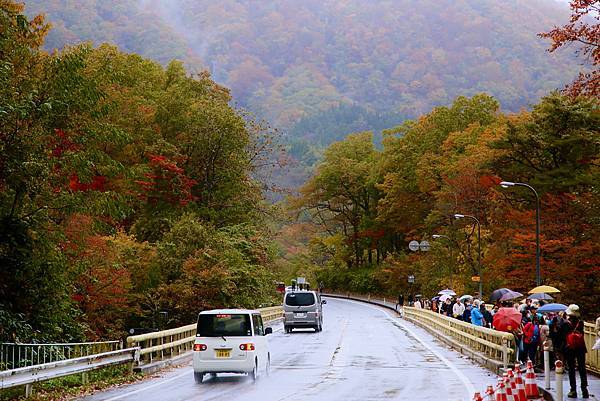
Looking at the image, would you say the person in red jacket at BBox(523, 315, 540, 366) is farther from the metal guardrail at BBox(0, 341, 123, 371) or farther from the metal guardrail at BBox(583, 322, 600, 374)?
the metal guardrail at BBox(0, 341, 123, 371)

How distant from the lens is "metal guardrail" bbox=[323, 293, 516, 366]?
22188 millimetres

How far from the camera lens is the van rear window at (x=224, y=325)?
68.4 feet

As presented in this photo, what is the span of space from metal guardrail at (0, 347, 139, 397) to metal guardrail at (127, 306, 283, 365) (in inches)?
25.6

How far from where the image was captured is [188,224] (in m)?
47.5

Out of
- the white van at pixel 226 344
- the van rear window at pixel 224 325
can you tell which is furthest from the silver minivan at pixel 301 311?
the van rear window at pixel 224 325

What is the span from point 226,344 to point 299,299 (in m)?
22.9

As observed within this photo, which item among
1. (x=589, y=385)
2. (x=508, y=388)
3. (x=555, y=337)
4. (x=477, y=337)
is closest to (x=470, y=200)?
(x=477, y=337)

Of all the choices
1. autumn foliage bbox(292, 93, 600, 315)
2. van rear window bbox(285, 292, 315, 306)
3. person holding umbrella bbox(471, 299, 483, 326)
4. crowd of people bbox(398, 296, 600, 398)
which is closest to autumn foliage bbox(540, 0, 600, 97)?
crowd of people bbox(398, 296, 600, 398)

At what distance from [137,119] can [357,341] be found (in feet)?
91.5

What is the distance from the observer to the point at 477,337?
27500 mm

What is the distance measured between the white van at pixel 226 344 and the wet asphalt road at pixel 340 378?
0.40 m

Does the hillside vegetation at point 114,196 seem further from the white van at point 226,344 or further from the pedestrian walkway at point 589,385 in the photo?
the pedestrian walkway at point 589,385

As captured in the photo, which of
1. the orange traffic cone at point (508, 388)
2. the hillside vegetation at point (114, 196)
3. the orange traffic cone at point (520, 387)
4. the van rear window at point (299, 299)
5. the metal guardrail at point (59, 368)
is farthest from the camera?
the van rear window at point (299, 299)

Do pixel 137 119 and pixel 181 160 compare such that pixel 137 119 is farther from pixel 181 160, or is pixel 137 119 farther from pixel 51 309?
pixel 51 309
